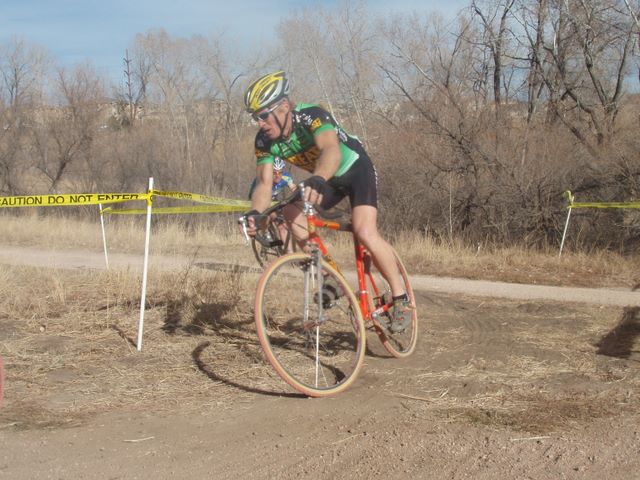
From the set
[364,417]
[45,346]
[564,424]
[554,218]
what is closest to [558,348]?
[564,424]

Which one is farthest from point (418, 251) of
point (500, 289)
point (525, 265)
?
point (500, 289)

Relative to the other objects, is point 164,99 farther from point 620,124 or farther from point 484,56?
point 620,124

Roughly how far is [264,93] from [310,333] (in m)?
1.60

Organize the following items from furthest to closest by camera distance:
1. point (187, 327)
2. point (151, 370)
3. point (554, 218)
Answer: point (554, 218), point (187, 327), point (151, 370)

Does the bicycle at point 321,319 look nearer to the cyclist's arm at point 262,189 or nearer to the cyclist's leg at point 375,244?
the cyclist's leg at point 375,244

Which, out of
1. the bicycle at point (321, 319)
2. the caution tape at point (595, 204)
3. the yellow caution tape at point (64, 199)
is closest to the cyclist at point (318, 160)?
the bicycle at point (321, 319)

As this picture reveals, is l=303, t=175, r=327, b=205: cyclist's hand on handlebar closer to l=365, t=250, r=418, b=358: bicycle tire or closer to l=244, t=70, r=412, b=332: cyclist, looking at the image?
l=244, t=70, r=412, b=332: cyclist

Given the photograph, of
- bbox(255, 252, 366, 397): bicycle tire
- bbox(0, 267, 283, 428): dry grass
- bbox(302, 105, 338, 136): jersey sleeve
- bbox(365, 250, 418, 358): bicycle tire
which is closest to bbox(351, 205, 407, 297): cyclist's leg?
bbox(365, 250, 418, 358): bicycle tire

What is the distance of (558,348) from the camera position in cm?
493

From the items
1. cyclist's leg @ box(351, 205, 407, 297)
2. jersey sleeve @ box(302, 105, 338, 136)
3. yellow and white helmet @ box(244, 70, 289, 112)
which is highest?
yellow and white helmet @ box(244, 70, 289, 112)

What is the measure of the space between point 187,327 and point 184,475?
9.24ft

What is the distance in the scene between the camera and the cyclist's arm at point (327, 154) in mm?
4047

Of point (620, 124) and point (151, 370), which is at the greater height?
point (620, 124)

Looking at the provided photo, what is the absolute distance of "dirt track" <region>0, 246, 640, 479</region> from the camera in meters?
2.96
